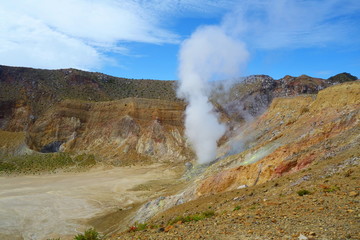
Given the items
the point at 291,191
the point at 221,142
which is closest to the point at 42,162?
the point at 221,142

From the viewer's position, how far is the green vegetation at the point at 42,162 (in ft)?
163

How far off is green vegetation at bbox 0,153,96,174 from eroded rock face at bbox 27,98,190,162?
3144mm

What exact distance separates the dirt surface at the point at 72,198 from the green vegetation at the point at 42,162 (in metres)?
3.72

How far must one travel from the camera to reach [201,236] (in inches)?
344

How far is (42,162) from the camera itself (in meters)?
52.2

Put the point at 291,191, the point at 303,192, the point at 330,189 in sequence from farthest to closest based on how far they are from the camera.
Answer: the point at 291,191
the point at 303,192
the point at 330,189

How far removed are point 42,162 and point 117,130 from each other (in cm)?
1501

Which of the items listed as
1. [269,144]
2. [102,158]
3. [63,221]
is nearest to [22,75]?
[102,158]

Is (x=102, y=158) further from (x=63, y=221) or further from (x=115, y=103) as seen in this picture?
(x=63, y=221)

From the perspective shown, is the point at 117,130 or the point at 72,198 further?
the point at 117,130

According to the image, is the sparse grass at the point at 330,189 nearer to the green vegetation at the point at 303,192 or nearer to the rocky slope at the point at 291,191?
the rocky slope at the point at 291,191

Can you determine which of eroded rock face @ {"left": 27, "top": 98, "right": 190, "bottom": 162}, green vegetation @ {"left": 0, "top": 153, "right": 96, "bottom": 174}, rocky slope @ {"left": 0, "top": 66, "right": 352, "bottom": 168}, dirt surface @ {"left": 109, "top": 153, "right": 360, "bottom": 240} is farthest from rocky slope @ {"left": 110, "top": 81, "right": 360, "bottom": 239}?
green vegetation @ {"left": 0, "top": 153, "right": 96, "bottom": 174}

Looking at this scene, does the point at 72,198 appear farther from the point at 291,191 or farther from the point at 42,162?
the point at 291,191

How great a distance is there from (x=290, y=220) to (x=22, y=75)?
2991 inches
